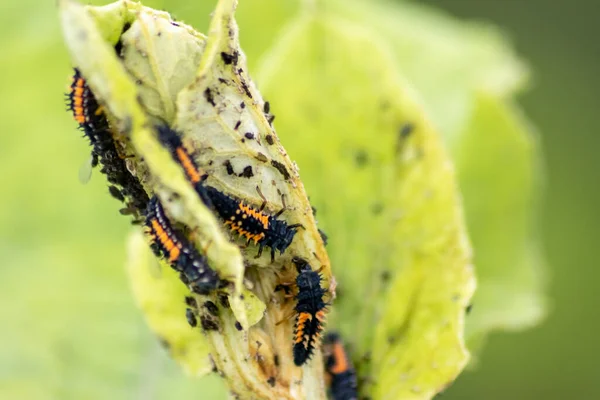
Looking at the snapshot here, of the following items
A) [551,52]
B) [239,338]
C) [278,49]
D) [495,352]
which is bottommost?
[495,352]

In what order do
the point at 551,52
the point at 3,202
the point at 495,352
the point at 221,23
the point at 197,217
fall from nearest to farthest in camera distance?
the point at 197,217, the point at 221,23, the point at 3,202, the point at 495,352, the point at 551,52

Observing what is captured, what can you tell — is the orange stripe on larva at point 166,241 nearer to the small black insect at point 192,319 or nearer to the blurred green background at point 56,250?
the small black insect at point 192,319

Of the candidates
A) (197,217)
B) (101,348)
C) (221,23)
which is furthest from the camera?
(101,348)

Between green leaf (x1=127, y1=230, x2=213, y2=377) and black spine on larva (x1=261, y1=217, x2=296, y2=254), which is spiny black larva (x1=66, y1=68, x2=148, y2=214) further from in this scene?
green leaf (x1=127, y1=230, x2=213, y2=377)

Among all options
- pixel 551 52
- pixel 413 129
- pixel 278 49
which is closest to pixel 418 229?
pixel 413 129

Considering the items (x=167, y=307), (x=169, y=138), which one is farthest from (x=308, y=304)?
(x=167, y=307)

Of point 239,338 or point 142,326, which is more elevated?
point 239,338

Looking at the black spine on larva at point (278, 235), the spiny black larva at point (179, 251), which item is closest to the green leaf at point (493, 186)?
the black spine on larva at point (278, 235)

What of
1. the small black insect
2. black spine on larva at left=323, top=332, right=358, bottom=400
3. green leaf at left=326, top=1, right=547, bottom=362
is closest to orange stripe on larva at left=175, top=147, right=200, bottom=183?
the small black insect

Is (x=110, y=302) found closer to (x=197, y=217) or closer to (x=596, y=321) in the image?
(x=197, y=217)
